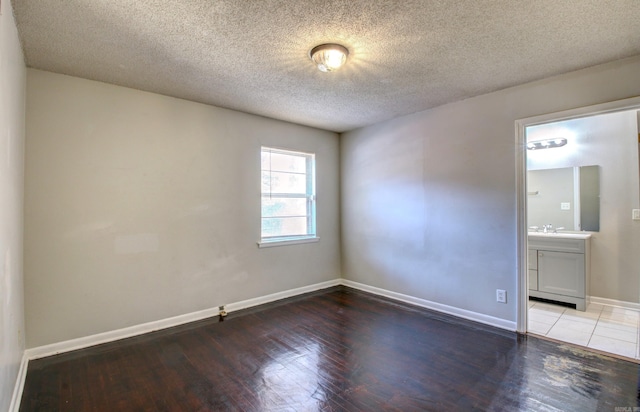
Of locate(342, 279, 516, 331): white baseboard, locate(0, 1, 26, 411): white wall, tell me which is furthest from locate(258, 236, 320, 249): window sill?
locate(0, 1, 26, 411): white wall

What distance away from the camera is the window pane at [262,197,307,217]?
411 cm

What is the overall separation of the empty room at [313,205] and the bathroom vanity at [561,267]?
1.2 inches

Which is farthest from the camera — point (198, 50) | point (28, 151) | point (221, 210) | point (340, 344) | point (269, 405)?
point (221, 210)

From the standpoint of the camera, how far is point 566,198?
4125mm

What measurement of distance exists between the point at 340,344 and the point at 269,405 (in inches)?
39.1

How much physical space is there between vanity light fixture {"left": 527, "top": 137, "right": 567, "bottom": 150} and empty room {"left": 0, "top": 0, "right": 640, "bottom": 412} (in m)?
0.02

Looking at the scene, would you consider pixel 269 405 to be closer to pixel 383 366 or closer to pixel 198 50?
pixel 383 366

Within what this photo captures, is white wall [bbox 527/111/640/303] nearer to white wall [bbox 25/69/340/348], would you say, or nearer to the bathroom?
the bathroom

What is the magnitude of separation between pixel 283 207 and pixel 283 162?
638 mm

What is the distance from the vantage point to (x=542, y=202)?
4.36 metres

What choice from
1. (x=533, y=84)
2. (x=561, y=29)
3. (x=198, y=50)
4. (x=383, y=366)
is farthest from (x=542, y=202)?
(x=198, y=50)

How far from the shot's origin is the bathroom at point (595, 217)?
11.6 feet

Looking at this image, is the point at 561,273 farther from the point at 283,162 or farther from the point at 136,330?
the point at 136,330

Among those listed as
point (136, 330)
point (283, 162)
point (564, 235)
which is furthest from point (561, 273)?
point (136, 330)
